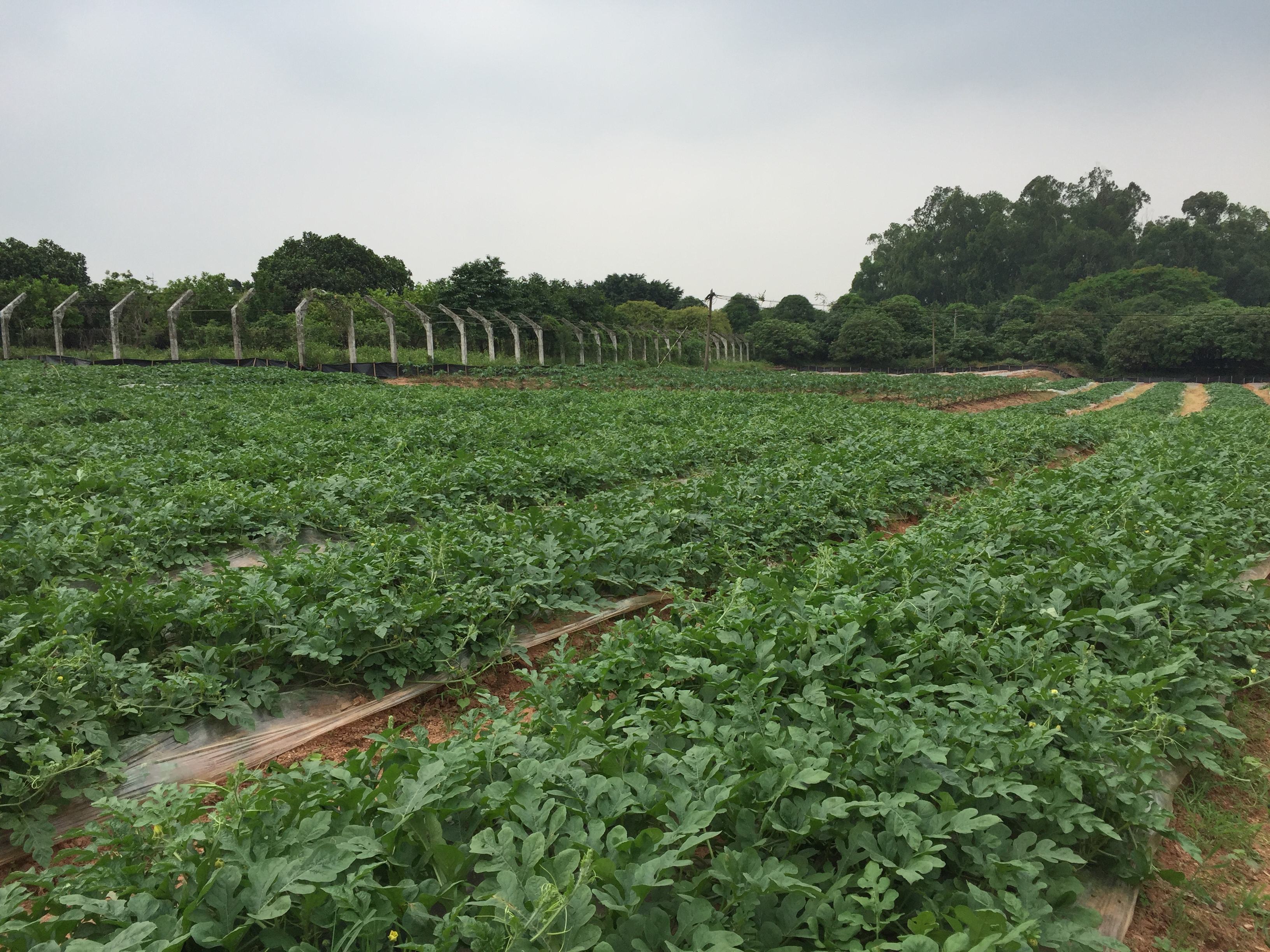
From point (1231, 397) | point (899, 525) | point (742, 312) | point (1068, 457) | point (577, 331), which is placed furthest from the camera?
point (742, 312)

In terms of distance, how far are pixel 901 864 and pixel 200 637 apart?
3.94 m

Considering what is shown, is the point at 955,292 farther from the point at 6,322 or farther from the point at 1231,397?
the point at 6,322

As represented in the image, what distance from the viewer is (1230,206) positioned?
115875mm

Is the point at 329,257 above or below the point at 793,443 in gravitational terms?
above

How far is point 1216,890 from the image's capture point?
265 cm

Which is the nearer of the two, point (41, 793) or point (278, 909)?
point (278, 909)

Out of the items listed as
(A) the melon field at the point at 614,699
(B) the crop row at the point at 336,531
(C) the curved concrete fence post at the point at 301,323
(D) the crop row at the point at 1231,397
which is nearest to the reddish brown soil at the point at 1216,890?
(A) the melon field at the point at 614,699

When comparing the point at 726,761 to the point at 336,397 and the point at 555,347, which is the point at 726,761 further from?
the point at 555,347

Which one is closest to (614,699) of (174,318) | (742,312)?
(174,318)

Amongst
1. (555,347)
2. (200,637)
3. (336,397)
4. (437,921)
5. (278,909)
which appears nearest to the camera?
(278,909)

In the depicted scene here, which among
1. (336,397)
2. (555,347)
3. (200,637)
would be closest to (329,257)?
(555,347)

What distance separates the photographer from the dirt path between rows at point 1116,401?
2912cm

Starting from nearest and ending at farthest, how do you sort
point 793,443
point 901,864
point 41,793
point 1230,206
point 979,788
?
1. point 901,864
2. point 979,788
3. point 41,793
4. point 793,443
5. point 1230,206

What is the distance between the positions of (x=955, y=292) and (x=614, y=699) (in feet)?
418
